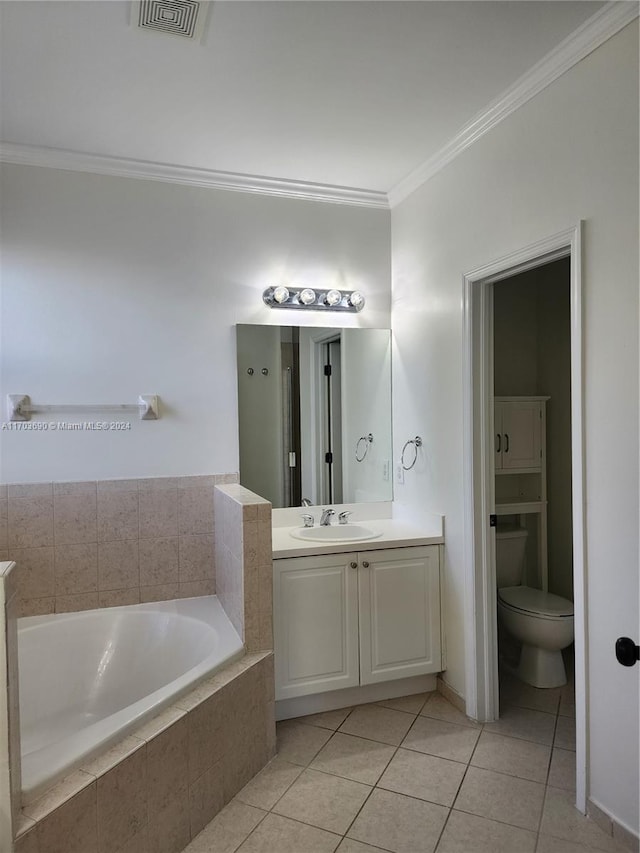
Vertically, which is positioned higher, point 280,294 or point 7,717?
point 280,294

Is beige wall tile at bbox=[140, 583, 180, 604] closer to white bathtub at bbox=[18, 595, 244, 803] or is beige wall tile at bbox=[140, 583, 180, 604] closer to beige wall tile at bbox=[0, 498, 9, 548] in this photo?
white bathtub at bbox=[18, 595, 244, 803]

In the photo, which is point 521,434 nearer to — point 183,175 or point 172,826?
point 183,175

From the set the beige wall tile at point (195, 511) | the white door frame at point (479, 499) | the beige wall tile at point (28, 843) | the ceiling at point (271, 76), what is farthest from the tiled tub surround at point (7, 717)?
the white door frame at point (479, 499)

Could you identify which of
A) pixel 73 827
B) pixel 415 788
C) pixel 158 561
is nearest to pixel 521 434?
pixel 415 788

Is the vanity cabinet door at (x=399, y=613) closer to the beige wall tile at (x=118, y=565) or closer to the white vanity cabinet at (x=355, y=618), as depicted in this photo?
the white vanity cabinet at (x=355, y=618)

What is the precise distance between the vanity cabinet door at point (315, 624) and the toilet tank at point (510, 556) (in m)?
1.10

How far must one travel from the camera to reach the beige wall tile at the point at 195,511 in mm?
3023

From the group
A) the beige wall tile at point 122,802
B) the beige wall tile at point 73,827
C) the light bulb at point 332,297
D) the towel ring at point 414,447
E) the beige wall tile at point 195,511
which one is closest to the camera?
the beige wall tile at point 73,827

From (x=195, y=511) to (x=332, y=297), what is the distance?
1383 millimetres

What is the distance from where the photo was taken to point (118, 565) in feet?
9.54

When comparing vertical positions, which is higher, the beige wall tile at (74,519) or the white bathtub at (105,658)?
the beige wall tile at (74,519)

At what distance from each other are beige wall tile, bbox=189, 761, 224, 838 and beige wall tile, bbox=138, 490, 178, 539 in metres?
1.20

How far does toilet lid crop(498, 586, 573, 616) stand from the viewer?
2973 millimetres

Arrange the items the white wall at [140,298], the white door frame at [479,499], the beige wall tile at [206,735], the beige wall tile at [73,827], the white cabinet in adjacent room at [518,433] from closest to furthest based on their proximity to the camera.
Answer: the beige wall tile at [73,827]
the beige wall tile at [206,735]
the white door frame at [479,499]
the white wall at [140,298]
the white cabinet in adjacent room at [518,433]
